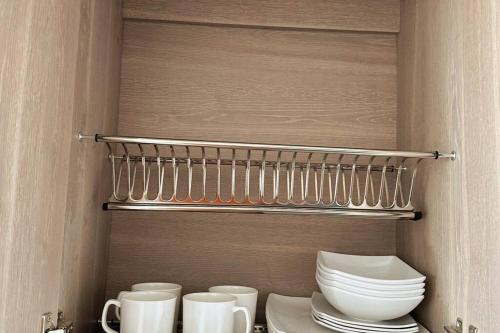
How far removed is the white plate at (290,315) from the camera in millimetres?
946

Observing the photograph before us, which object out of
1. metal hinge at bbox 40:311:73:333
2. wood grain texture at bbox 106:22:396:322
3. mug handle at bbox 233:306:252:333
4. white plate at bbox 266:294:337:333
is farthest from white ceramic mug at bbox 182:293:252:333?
wood grain texture at bbox 106:22:396:322

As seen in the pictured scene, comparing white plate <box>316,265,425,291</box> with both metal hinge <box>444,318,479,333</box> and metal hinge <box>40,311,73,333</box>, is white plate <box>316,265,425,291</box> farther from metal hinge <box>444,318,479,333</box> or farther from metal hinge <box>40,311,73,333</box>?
metal hinge <box>40,311,73,333</box>

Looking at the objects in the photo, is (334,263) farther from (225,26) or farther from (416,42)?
(225,26)

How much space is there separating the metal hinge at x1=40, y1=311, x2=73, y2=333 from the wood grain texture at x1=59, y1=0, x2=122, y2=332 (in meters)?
0.03

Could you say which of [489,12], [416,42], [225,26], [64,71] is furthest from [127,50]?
[489,12]

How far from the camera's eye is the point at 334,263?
1.08 m

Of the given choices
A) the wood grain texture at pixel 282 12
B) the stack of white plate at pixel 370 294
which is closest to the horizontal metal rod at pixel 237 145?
the stack of white plate at pixel 370 294

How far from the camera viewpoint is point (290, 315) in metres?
1.04

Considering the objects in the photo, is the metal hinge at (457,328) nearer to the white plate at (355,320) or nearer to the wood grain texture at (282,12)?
the white plate at (355,320)

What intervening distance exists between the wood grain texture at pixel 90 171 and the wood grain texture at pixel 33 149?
84mm

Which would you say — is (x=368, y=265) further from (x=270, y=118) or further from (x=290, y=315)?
(x=270, y=118)

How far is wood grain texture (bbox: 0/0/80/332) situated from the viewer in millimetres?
570

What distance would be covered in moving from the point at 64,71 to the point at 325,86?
755 millimetres

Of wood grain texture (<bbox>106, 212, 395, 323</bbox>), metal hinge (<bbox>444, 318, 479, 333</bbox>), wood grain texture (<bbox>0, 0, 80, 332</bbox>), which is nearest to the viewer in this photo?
wood grain texture (<bbox>0, 0, 80, 332</bbox>)
